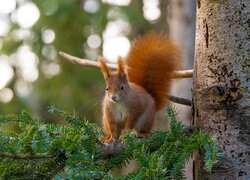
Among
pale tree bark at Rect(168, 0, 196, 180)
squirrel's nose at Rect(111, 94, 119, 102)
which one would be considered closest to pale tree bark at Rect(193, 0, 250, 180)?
squirrel's nose at Rect(111, 94, 119, 102)

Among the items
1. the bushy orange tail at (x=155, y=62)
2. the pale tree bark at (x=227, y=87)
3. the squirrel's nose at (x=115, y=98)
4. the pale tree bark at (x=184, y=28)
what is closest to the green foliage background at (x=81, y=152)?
the pale tree bark at (x=227, y=87)

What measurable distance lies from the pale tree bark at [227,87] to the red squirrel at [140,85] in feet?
1.85

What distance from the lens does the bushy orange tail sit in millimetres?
1968

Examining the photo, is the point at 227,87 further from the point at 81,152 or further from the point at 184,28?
the point at 184,28

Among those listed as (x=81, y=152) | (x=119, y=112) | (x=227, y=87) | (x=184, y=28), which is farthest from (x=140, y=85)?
(x=184, y=28)

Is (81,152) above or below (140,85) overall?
above

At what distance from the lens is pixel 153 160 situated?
1062 millimetres

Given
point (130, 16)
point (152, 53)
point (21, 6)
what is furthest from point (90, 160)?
point (21, 6)

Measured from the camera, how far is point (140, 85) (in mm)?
2258

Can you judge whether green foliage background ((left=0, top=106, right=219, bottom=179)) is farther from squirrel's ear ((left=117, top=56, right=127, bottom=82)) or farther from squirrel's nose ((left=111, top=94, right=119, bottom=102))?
squirrel's nose ((left=111, top=94, right=119, bottom=102))

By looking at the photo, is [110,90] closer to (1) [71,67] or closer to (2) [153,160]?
(2) [153,160]

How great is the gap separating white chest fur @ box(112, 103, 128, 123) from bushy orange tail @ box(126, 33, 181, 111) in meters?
0.12

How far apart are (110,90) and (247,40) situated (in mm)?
954

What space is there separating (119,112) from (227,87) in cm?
91
